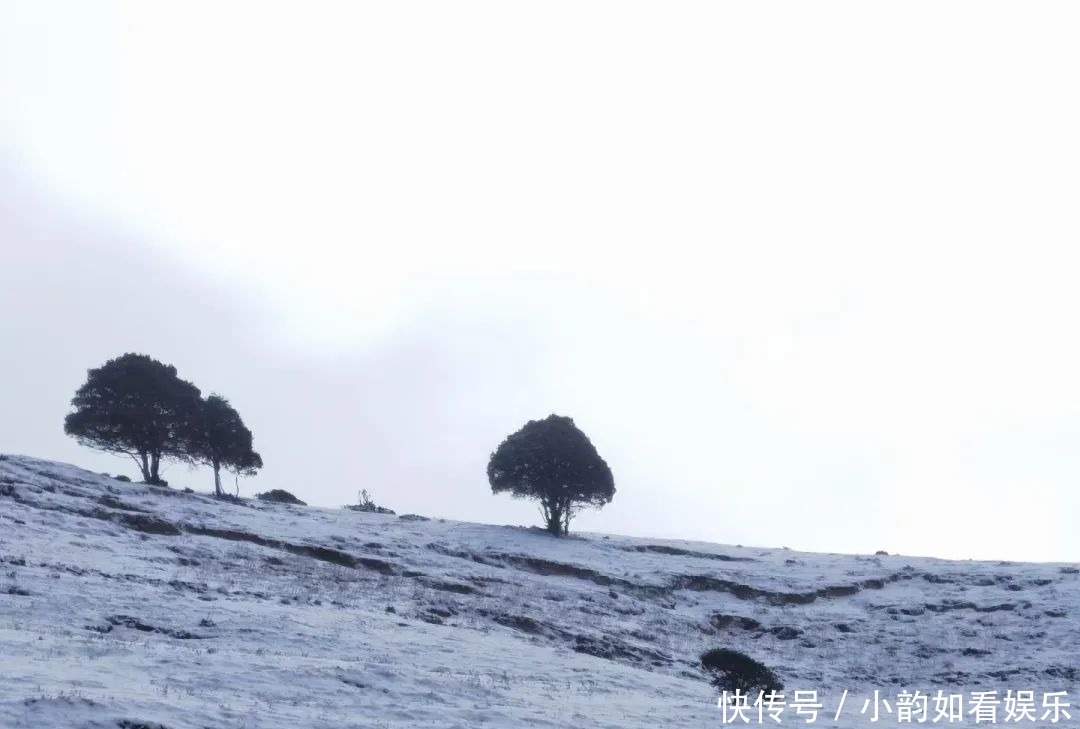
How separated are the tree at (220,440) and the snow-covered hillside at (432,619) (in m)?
7.28

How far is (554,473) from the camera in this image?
55.4 meters

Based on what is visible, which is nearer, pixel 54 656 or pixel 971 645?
pixel 54 656

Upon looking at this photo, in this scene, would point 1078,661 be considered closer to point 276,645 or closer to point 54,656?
point 276,645

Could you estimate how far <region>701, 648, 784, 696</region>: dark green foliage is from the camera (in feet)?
84.8

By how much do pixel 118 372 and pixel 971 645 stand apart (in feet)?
137

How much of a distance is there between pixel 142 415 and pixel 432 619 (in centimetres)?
3052

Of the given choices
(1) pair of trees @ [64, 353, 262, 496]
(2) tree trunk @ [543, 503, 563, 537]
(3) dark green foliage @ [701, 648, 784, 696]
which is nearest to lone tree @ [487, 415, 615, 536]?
(2) tree trunk @ [543, 503, 563, 537]

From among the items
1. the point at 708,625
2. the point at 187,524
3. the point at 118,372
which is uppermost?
the point at 118,372

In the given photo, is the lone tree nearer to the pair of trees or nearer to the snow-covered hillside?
the snow-covered hillside

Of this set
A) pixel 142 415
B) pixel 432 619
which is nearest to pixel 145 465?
pixel 142 415

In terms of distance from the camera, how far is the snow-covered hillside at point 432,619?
17.3m

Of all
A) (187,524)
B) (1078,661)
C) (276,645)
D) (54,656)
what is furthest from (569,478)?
(54,656)

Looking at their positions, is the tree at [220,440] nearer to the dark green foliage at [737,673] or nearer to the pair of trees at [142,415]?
the pair of trees at [142,415]

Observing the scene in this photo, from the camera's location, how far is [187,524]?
127 feet
